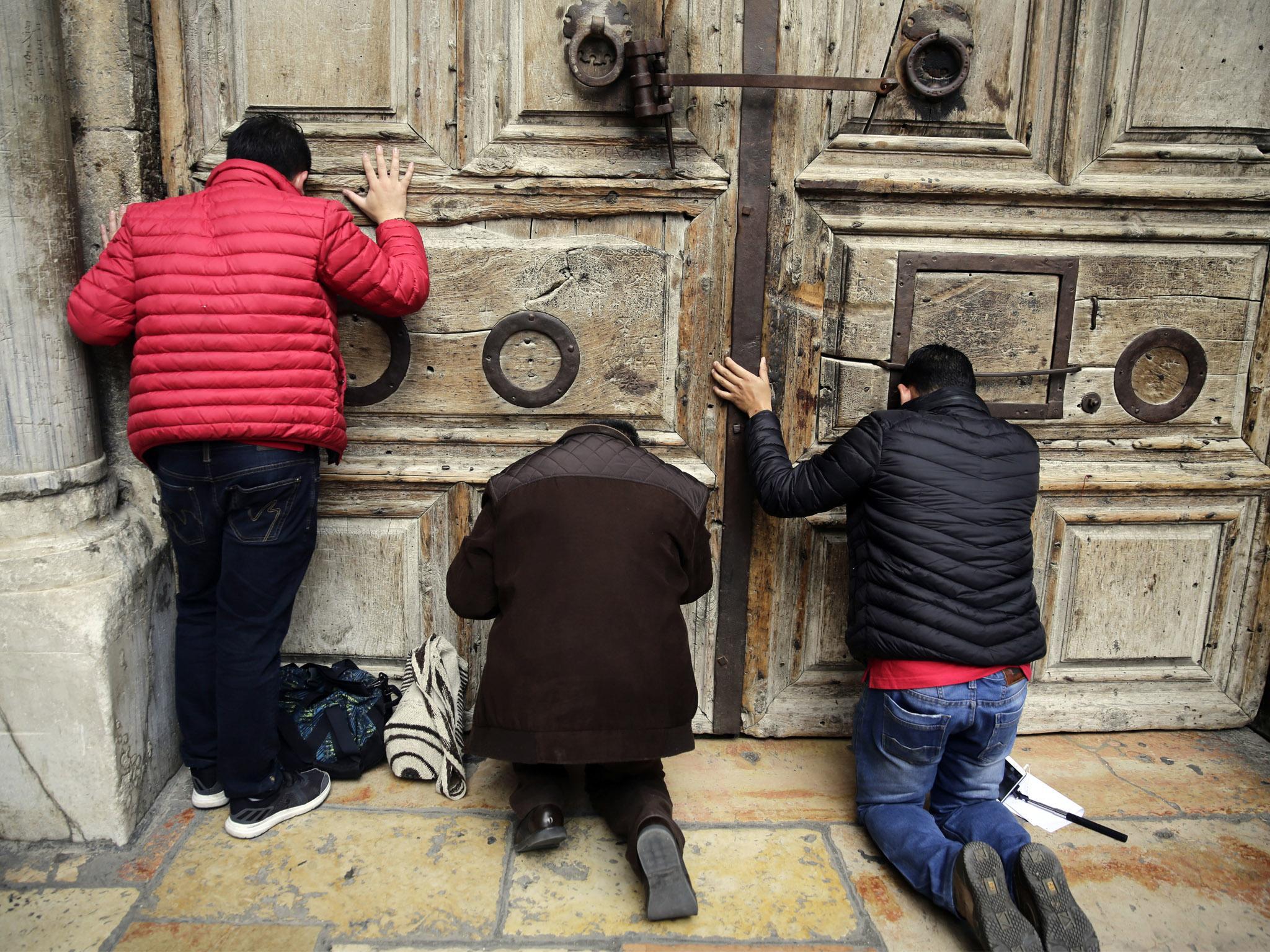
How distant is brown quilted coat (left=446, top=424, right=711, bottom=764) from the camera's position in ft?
8.10

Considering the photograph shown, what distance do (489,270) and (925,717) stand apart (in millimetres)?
1959

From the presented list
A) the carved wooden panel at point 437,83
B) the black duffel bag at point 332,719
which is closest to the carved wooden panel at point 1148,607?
the carved wooden panel at point 437,83

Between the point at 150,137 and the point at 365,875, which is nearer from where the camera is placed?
the point at 365,875

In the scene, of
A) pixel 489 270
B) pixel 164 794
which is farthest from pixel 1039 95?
pixel 164 794

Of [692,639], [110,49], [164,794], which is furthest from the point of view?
[692,639]

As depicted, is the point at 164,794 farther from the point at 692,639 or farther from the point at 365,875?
A: the point at 692,639

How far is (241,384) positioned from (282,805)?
1.32 m

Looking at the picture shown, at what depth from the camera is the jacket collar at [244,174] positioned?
2564 mm

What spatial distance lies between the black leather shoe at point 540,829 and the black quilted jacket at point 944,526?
1.05 metres

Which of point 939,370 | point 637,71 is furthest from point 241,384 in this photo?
point 939,370

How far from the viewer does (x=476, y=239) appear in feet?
9.77

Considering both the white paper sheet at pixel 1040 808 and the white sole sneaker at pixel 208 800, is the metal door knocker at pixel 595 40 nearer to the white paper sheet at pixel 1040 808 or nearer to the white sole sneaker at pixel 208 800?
the white sole sneaker at pixel 208 800

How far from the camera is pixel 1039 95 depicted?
2982 mm

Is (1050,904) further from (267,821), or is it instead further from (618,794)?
(267,821)
